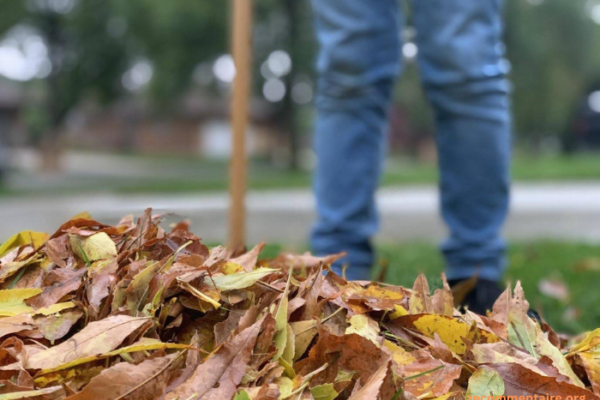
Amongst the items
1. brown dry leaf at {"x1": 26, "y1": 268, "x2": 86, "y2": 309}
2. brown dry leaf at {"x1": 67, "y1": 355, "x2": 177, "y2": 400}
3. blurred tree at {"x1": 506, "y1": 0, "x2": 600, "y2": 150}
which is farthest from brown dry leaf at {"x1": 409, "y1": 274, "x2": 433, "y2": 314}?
blurred tree at {"x1": 506, "y1": 0, "x2": 600, "y2": 150}

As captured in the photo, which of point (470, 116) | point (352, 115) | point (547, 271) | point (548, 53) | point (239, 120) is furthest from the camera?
point (548, 53)

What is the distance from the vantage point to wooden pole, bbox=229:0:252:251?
5.68 feet

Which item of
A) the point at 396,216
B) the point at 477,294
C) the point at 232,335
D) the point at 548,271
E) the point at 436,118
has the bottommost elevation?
the point at 396,216

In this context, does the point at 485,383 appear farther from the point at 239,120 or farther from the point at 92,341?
the point at 239,120

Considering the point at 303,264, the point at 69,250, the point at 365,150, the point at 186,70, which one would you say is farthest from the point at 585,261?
the point at 186,70

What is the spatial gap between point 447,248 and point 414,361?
0.88 meters

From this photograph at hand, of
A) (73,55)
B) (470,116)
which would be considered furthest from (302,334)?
(73,55)

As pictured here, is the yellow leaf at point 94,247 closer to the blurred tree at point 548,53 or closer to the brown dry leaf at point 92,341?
the brown dry leaf at point 92,341

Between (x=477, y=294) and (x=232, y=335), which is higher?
(x=232, y=335)

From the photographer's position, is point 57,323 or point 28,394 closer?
point 28,394

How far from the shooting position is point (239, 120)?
1817 millimetres

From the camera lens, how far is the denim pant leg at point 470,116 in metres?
1.51

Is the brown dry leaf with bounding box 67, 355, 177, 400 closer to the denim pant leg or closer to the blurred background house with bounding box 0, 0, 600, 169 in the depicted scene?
the denim pant leg

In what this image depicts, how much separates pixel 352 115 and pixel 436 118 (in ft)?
0.71
